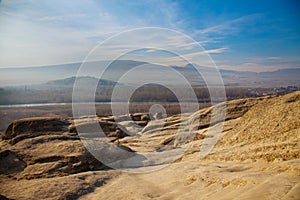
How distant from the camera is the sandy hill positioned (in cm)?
523

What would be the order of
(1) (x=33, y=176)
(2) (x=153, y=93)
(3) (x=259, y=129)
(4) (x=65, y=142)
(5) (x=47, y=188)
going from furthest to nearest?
(2) (x=153, y=93), (4) (x=65, y=142), (3) (x=259, y=129), (1) (x=33, y=176), (5) (x=47, y=188)

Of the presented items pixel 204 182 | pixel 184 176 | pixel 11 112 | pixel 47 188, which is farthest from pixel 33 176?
pixel 11 112

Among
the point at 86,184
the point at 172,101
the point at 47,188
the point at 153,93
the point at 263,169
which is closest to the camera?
the point at 263,169

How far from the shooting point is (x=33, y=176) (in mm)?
7543

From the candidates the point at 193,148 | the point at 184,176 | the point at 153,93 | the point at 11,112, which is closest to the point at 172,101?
the point at 153,93

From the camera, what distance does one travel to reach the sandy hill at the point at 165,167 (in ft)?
17.2

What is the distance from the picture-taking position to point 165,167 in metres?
8.71

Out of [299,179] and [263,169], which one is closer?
[299,179]

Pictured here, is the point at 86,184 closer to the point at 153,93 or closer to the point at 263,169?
the point at 263,169

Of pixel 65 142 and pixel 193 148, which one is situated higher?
pixel 65 142

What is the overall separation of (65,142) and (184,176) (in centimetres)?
495

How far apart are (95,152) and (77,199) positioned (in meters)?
3.22

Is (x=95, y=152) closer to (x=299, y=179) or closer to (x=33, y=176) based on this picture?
(x=33, y=176)

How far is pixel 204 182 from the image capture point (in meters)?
5.98
